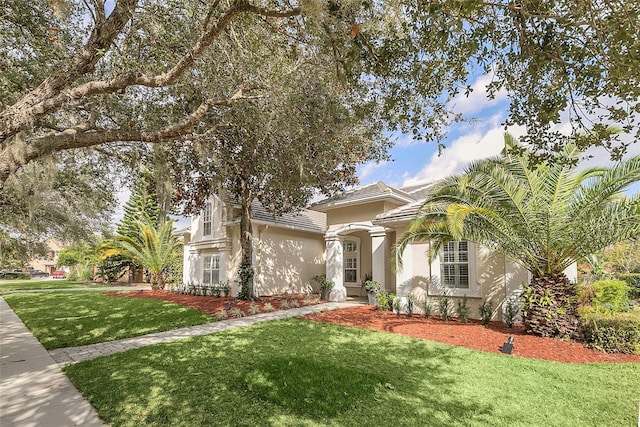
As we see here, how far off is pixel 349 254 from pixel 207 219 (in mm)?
8320

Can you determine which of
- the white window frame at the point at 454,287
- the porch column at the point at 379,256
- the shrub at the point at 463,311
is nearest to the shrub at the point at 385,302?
the porch column at the point at 379,256

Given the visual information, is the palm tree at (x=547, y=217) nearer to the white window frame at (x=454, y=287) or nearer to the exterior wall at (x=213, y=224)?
the white window frame at (x=454, y=287)

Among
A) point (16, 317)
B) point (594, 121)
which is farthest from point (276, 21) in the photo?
point (16, 317)

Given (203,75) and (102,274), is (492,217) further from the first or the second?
(102,274)

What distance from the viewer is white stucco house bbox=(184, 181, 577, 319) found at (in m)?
11.1

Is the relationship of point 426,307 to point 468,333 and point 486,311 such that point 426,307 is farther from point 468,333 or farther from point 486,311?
point 468,333

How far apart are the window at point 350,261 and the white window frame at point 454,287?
6473 millimetres

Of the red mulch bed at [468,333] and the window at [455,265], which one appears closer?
the red mulch bed at [468,333]

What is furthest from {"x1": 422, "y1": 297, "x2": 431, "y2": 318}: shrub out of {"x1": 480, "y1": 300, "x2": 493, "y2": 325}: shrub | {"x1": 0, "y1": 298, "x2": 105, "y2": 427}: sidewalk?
{"x1": 0, "y1": 298, "x2": 105, "y2": 427}: sidewalk

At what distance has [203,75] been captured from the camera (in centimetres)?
734

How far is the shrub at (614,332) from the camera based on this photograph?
7.25 meters

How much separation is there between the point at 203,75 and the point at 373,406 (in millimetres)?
6994

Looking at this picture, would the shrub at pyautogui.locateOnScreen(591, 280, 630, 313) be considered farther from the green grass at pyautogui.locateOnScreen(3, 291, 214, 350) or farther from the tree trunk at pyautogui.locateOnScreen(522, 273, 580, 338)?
the green grass at pyautogui.locateOnScreen(3, 291, 214, 350)

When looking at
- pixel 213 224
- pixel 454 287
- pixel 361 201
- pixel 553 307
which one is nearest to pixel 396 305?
pixel 454 287
